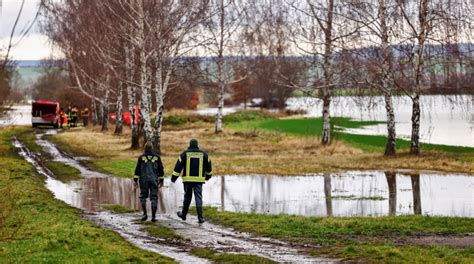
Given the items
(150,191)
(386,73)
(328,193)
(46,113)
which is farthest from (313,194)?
(46,113)

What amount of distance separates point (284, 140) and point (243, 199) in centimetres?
2609

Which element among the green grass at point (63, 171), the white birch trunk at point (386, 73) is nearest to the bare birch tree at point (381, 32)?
the white birch trunk at point (386, 73)

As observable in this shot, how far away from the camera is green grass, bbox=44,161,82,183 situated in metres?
29.6

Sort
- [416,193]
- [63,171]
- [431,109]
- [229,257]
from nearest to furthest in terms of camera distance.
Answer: [229,257]
[416,193]
[63,171]
[431,109]

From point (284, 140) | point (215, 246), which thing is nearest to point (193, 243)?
point (215, 246)

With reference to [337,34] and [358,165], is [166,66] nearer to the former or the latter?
[337,34]

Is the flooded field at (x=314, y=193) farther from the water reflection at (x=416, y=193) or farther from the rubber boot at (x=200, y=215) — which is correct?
the rubber boot at (x=200, y=215)

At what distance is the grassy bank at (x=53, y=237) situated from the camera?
13375mm

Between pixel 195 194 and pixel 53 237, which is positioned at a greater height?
pixel 195 194

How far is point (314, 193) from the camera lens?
24625 mm

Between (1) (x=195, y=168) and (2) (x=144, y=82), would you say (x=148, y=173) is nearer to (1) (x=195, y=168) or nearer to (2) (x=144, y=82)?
(1) (x=195, y=168)

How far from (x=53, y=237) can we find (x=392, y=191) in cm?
1235

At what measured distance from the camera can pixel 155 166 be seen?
62.8 ft

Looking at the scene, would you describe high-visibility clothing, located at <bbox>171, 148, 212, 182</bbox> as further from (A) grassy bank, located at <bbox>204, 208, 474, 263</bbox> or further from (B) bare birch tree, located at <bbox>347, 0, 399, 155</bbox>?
(B) bare birch tree, located at <bbox>347, 0, 399, 155</bbox>
